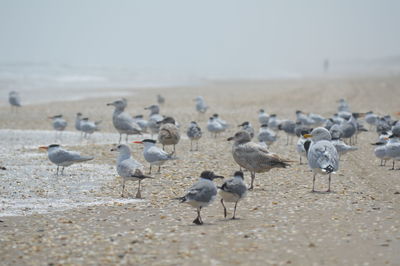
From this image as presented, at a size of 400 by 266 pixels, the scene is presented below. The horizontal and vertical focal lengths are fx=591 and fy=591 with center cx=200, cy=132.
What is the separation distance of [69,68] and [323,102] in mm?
43332

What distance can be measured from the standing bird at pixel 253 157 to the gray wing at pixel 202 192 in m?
2.65

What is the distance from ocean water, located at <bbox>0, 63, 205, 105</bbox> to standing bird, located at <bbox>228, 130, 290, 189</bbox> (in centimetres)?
2147

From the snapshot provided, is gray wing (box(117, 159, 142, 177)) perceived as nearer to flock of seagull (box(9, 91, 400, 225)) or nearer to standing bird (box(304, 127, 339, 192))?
flock of seagull (box(9, 91, 400, 225))

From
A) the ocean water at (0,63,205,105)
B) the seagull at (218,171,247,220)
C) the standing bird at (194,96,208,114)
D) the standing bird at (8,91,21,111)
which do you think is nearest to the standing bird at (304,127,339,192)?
the seagull at (218,171,247,220)

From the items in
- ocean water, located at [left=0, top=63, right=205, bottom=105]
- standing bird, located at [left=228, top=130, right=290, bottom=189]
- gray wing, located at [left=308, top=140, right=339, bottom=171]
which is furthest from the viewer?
ocean water, located at [left=0, top=63, right=205, bottom=105]

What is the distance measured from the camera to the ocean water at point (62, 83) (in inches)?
1414

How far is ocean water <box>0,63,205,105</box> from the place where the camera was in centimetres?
3591

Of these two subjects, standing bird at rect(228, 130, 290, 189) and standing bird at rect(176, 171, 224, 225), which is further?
standing bird at rect(228, 130, 290, 189)

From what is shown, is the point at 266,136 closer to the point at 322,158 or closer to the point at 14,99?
the point at 322,158

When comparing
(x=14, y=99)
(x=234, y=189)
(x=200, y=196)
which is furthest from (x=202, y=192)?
(x=14, y=99)

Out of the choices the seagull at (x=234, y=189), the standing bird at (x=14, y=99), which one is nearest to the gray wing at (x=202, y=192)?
the seagull at (x=234, y=189)

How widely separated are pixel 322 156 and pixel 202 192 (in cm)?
304

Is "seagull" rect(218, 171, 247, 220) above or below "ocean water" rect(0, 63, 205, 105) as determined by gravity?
below

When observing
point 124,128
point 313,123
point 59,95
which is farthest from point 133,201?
point 59,95
